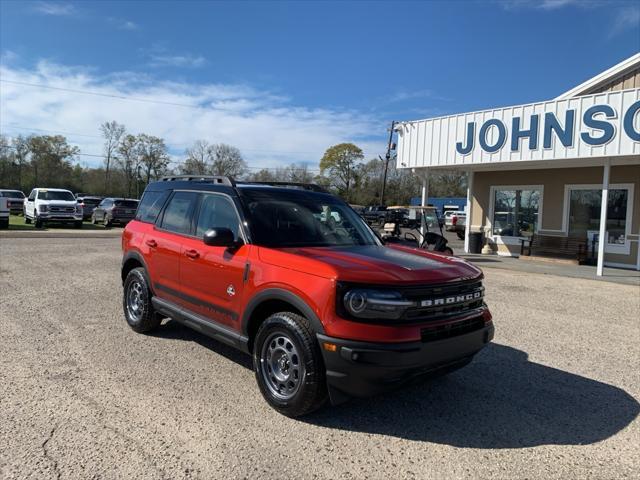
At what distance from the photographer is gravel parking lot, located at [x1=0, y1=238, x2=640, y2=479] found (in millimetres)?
3047

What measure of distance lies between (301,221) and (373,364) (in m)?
1.79

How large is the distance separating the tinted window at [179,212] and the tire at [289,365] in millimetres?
1800

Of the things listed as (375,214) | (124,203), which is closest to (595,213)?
(124,203)

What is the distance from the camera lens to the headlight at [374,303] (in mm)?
3262

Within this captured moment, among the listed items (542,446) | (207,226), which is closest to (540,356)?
(542,446)

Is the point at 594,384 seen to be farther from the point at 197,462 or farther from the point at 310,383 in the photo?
the point at 197,462

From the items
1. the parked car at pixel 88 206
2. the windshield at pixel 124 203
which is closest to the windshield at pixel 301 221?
the windshield at pixel 124 203

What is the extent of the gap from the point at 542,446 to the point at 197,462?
7.94ft

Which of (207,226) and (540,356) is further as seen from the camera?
(540,356)

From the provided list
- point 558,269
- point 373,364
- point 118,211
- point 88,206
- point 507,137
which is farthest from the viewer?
point 88,206

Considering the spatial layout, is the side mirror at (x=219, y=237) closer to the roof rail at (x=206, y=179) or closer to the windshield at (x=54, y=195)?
the roof rail at (x=206, y=179)

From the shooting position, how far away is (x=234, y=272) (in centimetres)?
415

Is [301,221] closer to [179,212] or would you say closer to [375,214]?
[179,212]

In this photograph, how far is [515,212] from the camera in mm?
18000
